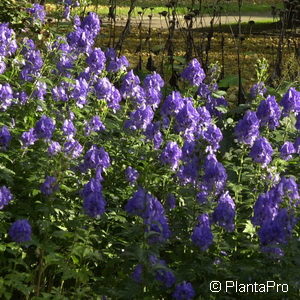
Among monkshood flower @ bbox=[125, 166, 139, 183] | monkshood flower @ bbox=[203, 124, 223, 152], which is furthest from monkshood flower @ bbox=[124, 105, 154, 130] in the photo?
monkshood flower @ bbox=[203, 124, 223, 152]

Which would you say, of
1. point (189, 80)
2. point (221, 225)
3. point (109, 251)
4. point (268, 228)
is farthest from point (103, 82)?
point (268, 228)

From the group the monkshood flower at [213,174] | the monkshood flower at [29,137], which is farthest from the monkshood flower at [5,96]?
the monkshood flower at [213,174]

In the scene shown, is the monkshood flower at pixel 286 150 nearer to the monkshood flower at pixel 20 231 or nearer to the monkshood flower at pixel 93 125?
the monkshood flower at pixel 93 125

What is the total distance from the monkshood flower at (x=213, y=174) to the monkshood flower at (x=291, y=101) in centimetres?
106

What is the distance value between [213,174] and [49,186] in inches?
35.6

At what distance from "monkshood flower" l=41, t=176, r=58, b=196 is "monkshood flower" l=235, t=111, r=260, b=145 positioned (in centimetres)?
131

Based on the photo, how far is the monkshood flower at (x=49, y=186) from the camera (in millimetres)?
4289

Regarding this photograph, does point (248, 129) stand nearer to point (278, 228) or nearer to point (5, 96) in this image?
point (278, 228)

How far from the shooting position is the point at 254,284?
4.28m

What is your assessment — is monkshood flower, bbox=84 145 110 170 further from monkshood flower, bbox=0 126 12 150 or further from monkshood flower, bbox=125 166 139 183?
monkshood flower, bbox=0 126 12 150

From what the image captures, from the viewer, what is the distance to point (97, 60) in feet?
19.0

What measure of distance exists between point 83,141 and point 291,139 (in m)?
1.60

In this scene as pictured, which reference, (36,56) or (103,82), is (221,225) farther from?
(36,56)

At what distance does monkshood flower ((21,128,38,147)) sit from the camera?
4.80m
